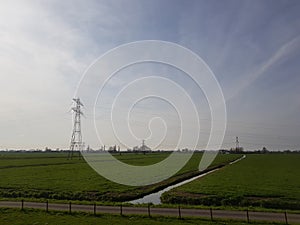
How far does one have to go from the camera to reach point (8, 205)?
33656mm

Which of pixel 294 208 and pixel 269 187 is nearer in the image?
pixel 294 208

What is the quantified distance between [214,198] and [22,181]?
3441 centimetres

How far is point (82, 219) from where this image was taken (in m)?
26.8

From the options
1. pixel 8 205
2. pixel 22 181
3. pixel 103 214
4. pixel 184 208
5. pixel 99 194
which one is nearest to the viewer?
pixel 103 214

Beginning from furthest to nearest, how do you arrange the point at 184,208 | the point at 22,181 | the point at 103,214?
1. the point at 22,181
2. the point at 184,208
3. the point at 103,214

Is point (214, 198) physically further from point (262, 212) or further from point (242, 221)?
point (242, 221)

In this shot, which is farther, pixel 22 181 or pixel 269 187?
pixel 22 181

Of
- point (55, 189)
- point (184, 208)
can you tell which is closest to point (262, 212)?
point (184, 208)

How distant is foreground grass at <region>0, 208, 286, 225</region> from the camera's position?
25225 mm

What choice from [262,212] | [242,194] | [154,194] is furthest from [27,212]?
[242,194]

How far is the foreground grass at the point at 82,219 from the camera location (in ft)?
82.8

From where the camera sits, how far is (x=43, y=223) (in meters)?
25.2

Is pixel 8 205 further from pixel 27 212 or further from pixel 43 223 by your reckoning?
pixel 43 223

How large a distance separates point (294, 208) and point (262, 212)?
265 inches
